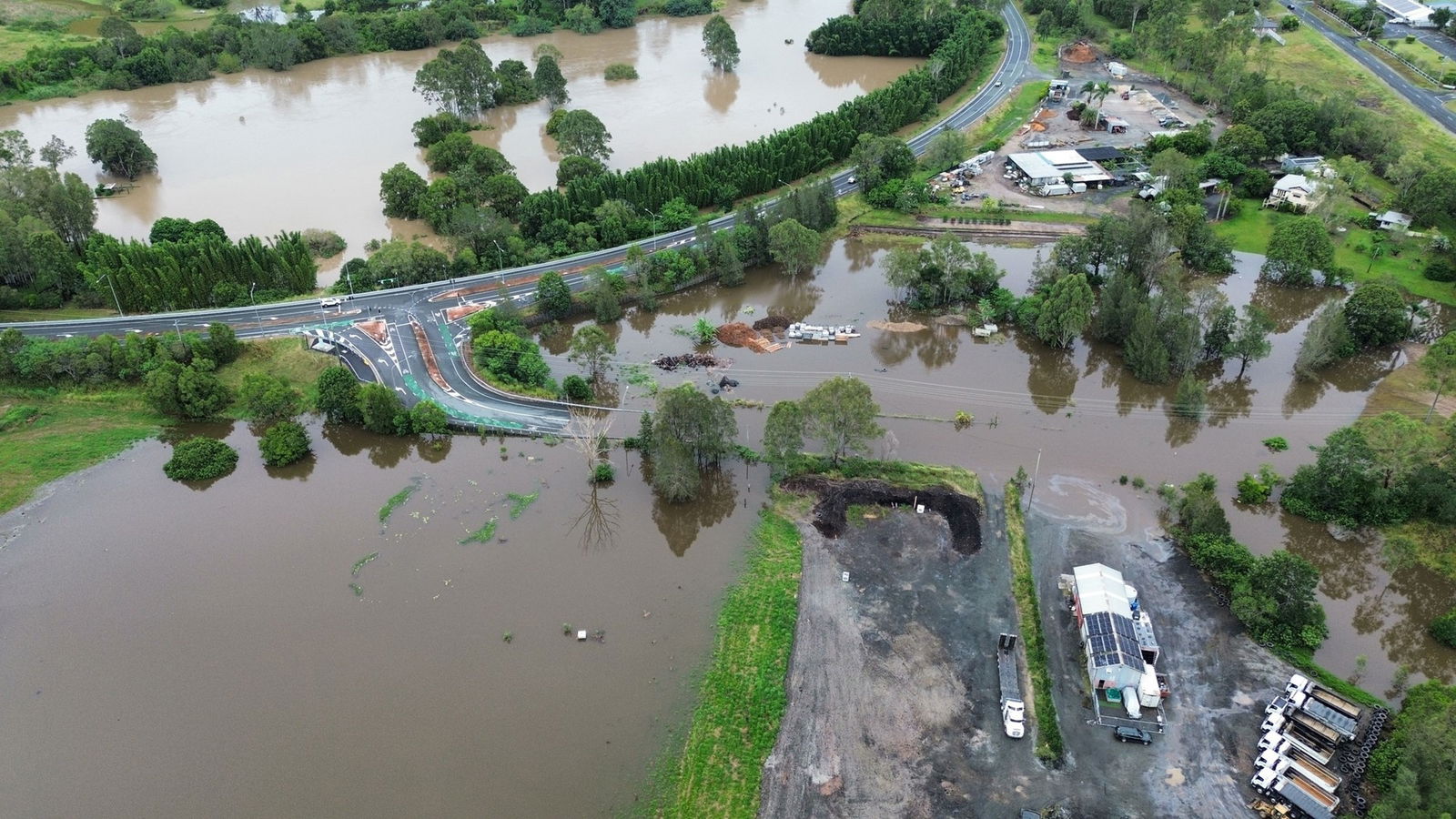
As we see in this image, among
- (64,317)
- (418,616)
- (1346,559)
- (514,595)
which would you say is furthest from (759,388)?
(64,317)

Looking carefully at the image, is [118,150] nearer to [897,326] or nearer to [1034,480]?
[897,326]

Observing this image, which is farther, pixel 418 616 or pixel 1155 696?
pixel 418 616

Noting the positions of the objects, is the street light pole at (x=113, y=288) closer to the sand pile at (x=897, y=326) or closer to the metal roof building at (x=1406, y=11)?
the sand pile at (x=897, y=326)

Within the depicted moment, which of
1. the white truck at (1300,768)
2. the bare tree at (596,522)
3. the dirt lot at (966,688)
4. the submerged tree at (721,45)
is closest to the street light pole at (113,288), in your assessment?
the bare tree at (596,522)

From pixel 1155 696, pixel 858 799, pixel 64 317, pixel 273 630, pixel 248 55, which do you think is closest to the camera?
pixel 858 799

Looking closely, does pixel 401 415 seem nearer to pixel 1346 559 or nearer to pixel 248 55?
pixel 1346 559

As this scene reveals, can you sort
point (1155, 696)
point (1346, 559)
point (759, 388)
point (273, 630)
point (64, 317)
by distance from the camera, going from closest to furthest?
point (1155, 696) < point (273, 630) < point (1346, 559) < point (759, 388) < point (64, 317)
